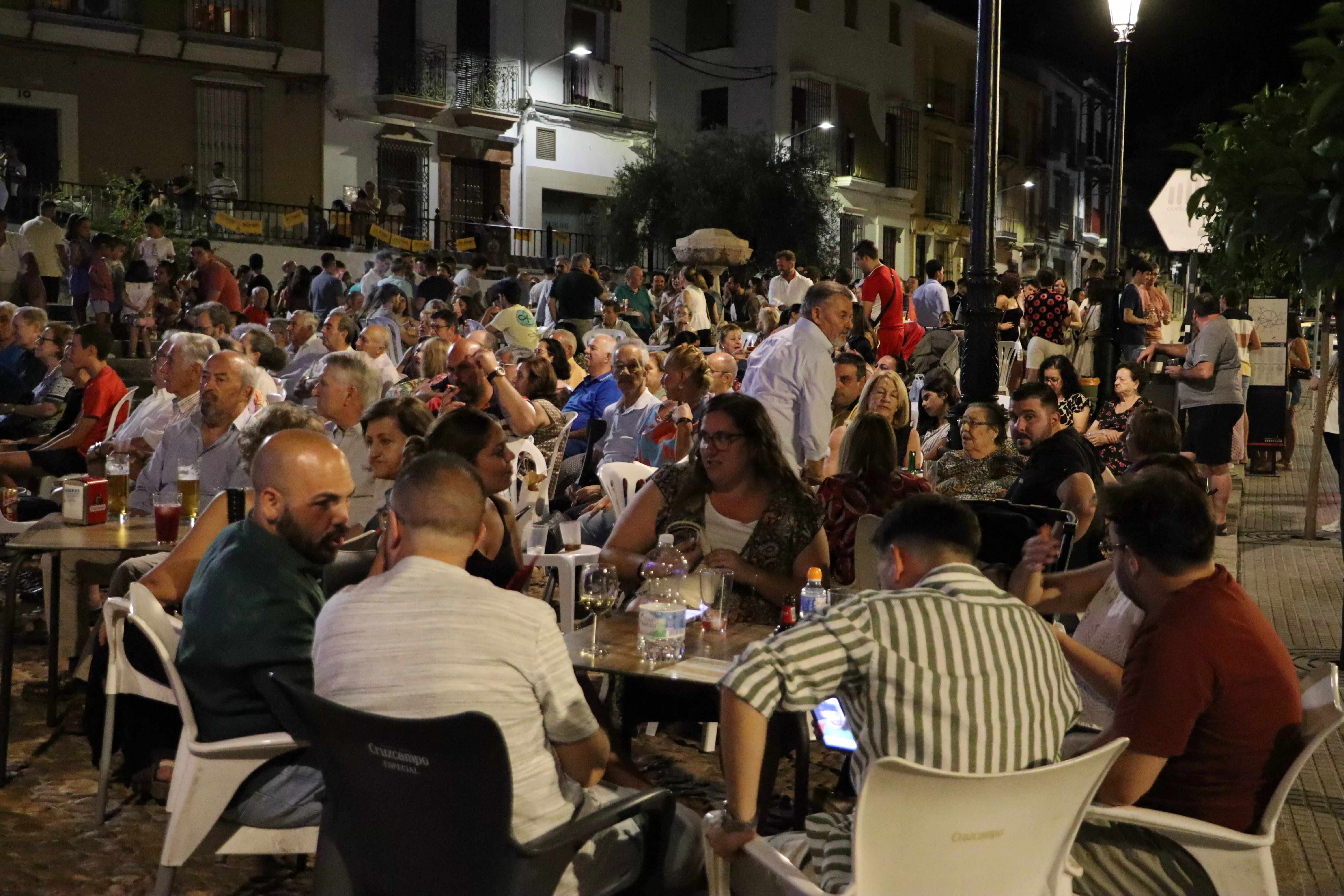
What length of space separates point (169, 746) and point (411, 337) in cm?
978

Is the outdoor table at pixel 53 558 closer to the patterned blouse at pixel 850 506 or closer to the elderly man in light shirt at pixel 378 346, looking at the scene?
the patterned blouse at pixel 850 506

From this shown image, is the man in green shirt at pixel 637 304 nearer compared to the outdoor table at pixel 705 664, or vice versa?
the outdoor table at pixel 705 664

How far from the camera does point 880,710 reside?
262cm

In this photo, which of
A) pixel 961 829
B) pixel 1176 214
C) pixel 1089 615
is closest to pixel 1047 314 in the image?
pixel 1176 214

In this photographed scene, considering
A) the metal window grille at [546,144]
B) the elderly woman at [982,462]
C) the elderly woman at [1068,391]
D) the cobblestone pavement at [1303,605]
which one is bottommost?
the cobblestone pavement at [1303,605]

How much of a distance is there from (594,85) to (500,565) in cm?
2811

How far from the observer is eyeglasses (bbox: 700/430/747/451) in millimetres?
4762

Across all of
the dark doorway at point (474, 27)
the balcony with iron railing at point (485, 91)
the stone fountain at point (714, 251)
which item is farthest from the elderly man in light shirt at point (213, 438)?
the dark doorway at point (474, 27)

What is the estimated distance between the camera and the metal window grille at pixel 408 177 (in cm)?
2702

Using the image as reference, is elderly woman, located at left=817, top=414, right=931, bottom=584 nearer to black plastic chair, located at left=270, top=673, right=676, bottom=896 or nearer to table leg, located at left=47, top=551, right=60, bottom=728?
black plastic chair, located at left=270, top=673, right=676, bottom=896

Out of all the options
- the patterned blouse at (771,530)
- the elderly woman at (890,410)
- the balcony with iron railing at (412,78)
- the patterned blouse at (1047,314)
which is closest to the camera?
Answer: the patterned blouse at (771,530)

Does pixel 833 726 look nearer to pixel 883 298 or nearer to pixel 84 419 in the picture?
pixel 84 419

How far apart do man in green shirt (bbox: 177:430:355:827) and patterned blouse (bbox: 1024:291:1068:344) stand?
30.6 feet

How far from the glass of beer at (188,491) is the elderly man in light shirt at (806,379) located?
3050 millimetres
